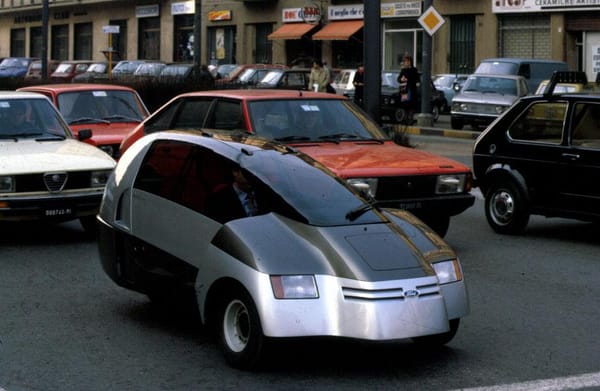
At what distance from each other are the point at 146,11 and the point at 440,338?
199 feet

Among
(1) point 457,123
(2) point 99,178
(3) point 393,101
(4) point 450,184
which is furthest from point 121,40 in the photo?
(4) point 450,184

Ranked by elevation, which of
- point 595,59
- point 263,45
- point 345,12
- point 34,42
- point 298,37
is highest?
point 34,42

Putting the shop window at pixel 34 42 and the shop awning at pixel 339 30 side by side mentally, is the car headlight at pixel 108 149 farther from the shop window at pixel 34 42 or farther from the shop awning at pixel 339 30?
the shop window at pixel 34 42

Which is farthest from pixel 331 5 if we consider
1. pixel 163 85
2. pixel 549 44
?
pixel 163 85

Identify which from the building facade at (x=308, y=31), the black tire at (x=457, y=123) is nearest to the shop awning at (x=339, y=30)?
the building facade at (x=308, y=31)

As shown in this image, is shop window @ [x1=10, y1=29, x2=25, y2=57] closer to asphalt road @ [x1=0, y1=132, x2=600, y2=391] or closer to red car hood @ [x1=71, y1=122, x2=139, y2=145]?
red car hood @ [x1=71, y1=122, x2=139, y2=145]

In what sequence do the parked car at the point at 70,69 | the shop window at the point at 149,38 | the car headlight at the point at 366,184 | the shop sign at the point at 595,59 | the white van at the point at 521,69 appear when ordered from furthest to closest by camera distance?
the shop window at the point at 149,38
the parked car at the point at 70,69
the shop sign at the point at 595,59
the white van at the point at 521,69
the car headlight at the point at 366,184

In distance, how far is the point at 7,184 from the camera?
11.8 meters

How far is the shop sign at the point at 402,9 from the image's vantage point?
4869 centimetres

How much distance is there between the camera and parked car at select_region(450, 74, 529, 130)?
30.5 m

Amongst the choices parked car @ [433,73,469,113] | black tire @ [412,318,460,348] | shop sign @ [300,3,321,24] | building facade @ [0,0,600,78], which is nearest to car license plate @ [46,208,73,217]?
black tire @ [412,318,460,348]

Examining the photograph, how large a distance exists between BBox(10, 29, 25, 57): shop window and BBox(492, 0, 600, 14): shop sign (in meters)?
45.9

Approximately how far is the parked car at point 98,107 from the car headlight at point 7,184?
4156 mm

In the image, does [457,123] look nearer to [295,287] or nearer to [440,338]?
[440,338]
